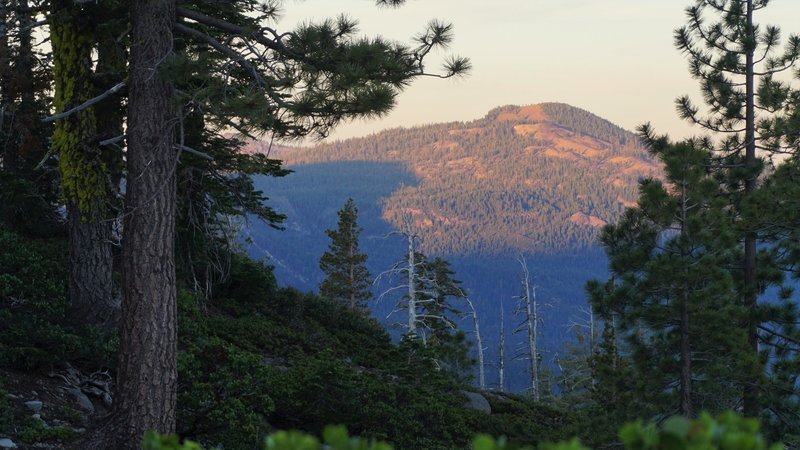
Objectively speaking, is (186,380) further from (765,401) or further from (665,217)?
(765,401)

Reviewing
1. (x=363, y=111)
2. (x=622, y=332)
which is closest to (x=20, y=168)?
(x=363, y=111)

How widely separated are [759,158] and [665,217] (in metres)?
4.27

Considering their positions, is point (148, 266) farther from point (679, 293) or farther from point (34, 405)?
point (679, 293)

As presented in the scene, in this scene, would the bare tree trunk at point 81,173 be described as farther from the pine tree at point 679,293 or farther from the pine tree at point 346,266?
the pine tree at point 346,266

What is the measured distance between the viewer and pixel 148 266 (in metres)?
7.50

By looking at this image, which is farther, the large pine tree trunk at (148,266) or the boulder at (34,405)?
the boulder at (34,405)

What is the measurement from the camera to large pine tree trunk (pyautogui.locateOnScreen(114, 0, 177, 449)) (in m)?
7.50

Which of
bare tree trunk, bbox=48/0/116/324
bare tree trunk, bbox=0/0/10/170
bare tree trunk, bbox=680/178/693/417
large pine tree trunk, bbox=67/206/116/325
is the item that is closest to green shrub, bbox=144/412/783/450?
bare tree trunk, bbox=48/0/116/324

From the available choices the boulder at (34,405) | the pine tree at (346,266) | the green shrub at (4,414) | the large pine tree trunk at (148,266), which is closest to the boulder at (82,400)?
the boulder at (34,405)

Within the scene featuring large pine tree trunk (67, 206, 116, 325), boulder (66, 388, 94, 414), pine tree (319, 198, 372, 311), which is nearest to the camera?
boulder (66, 388, 94, 414)

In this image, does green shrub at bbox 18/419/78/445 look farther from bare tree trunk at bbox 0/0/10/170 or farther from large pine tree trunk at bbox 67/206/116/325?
bare tree trunk at bbox 0/0/10/170

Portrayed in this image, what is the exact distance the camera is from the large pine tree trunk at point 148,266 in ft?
24.6

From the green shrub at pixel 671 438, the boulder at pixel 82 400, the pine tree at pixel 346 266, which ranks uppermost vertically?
the pine tree at pixel 346 266

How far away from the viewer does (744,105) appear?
50.9ft
